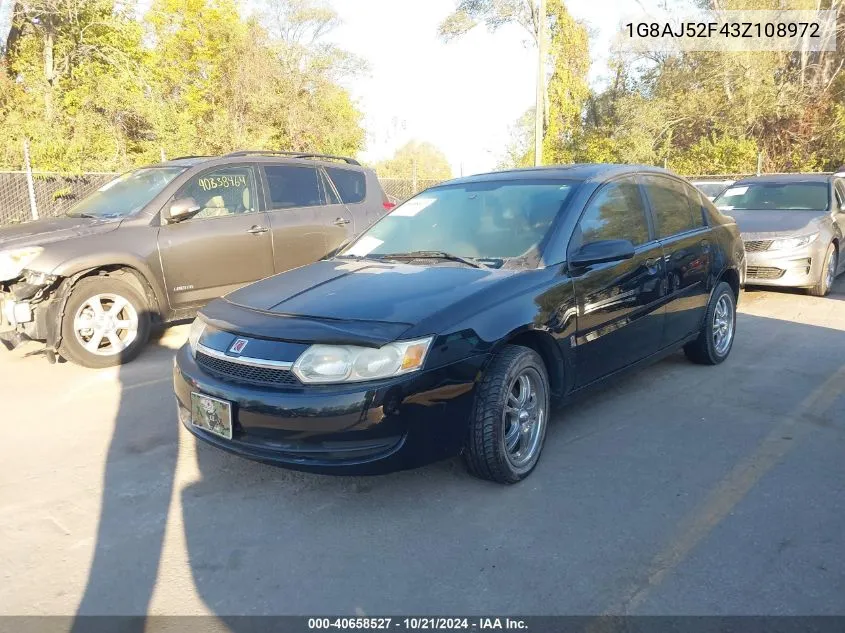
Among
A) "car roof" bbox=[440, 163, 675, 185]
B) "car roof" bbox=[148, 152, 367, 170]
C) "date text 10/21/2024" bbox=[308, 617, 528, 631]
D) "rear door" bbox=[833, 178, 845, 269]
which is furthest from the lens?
"rear door" bbox=[833, 178, 845, 269]

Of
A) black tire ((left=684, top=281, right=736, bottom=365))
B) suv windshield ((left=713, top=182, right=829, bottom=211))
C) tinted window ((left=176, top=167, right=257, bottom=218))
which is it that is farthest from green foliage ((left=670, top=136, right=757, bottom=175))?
tinted window ((left=176, top=167, right=257, bottom=218))

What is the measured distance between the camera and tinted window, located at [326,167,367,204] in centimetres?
792

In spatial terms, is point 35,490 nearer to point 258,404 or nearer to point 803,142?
point 258,404

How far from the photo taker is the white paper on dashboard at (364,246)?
14.4 ft

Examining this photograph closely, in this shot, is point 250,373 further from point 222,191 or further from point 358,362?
point 222,191

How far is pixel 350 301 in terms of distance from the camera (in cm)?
336

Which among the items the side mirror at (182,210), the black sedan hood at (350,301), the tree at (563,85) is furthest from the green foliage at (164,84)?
the black sedan hood at (350,301)

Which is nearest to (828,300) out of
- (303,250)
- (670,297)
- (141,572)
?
(670,297)

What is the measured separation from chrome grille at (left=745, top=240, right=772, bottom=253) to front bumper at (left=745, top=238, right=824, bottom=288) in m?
0.05

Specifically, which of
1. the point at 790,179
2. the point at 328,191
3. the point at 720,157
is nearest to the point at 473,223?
the point at 328,191

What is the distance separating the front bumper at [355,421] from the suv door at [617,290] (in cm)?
104

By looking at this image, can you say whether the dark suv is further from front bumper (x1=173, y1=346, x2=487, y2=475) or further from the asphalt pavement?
front bumper (x1=173, y1=346, x2=487, y2=475)

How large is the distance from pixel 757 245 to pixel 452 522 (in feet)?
24.1

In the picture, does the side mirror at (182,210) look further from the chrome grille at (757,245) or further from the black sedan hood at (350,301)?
the chrome grille at (757,245)
